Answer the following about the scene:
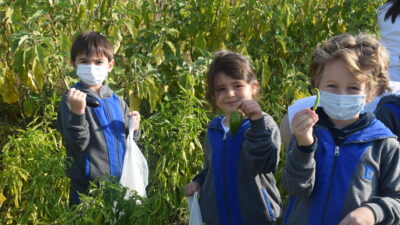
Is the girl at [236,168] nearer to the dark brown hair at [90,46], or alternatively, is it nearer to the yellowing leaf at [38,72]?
the dark brown hair at [90,46]

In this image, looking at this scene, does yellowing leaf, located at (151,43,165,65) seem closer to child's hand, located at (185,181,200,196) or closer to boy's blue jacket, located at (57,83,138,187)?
boy's blue jacket, located at (57,83,138,187)

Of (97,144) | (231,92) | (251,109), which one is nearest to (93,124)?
(97,144)

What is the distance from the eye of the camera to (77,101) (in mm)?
2652

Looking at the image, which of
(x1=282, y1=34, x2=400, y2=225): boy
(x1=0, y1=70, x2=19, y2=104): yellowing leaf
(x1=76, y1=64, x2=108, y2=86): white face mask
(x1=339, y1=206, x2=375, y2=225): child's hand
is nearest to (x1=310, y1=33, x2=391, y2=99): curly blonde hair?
(x1=282, y1=34, x2=400, y2=225): boy

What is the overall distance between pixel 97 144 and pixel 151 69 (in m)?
0.70

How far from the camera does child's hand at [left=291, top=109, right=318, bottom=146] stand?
1.80 metres

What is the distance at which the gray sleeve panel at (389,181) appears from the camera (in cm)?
188

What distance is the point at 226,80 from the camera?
100 inches

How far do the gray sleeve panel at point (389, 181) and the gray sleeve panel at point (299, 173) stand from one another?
0.17 metres

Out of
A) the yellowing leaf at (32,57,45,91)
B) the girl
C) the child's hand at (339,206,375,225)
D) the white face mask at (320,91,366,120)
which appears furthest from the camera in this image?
the yellowing leaf at (32,57,45,91)

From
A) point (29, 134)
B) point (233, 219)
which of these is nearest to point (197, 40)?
point (29, 134)

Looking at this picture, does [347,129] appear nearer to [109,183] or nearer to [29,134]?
[109,183]

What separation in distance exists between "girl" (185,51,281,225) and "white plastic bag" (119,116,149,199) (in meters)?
0.34

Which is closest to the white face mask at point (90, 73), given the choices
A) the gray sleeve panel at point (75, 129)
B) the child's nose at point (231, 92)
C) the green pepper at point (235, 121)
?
the gray sleeve panel at point (75, 129)
